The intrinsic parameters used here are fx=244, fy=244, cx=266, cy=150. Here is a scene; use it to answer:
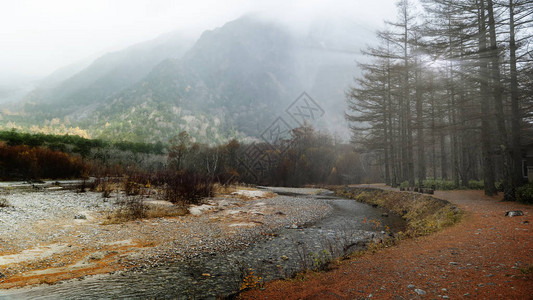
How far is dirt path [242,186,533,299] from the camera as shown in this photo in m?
3.54

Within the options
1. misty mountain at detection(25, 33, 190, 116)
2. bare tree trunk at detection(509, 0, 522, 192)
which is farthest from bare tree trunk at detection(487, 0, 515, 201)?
misty mountain at detection(25, 33, 190, 116)

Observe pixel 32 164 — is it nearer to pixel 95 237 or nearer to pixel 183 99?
pixel 95 237

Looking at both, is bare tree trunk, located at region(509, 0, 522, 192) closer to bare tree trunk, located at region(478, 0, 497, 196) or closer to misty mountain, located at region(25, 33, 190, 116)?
bare tree trunk, located at region(478, 0, 497, 196)

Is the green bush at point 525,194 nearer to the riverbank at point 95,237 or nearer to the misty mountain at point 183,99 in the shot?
the riverbank at point 95,237

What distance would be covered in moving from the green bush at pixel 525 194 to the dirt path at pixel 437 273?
4198 millimetres

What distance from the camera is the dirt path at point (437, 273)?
3.54 m

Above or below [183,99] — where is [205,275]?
below

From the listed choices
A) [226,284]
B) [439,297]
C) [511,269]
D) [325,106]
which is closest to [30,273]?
[226,284]

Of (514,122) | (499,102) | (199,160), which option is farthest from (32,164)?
(514,122)

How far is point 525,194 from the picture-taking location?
9.54 meters

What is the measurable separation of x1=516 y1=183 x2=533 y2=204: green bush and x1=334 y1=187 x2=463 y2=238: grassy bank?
238cm

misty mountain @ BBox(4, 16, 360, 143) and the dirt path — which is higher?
misty mountain @ BBox(4, 16, 360, 143)

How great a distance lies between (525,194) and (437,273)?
29.2 feet

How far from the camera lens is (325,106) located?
16150 centimetres
